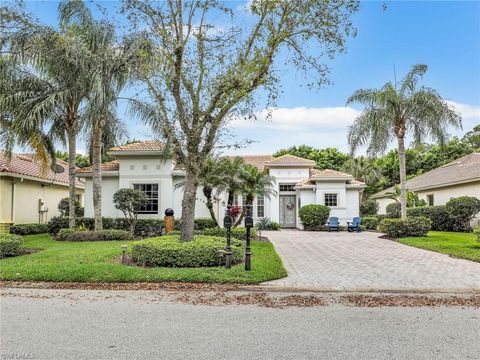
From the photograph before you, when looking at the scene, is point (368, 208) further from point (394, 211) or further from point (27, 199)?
point (27, 199)

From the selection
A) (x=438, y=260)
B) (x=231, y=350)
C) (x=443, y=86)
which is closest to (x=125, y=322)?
(x=231, y=350)

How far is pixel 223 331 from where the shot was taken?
17.0 ft

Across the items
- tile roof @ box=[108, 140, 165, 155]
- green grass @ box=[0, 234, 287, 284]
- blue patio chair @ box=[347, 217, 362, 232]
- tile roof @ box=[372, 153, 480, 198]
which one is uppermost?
tile roof @ box=[108, 140, 165, 155]

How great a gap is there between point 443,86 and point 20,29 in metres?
18.2

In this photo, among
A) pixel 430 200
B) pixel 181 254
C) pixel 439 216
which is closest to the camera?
pixel 181 254

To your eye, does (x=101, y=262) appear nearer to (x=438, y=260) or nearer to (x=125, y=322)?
(x=125, y=322)

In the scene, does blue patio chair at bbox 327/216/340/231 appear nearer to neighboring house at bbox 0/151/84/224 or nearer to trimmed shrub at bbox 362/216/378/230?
trimmed shrub at bbox 362/216/378/230

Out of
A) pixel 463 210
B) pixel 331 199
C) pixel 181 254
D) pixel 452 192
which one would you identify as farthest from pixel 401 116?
pixel 181 254

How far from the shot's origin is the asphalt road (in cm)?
439

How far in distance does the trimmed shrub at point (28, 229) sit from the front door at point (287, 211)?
1462 cm

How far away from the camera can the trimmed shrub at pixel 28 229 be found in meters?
19.1

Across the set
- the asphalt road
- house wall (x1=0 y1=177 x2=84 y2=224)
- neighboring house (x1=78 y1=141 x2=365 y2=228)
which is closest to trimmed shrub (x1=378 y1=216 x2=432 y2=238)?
neighboring house (x1=78 y1=141 x2=365 y2=228)

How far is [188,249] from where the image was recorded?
9641 mm

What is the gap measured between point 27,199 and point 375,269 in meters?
18.6
